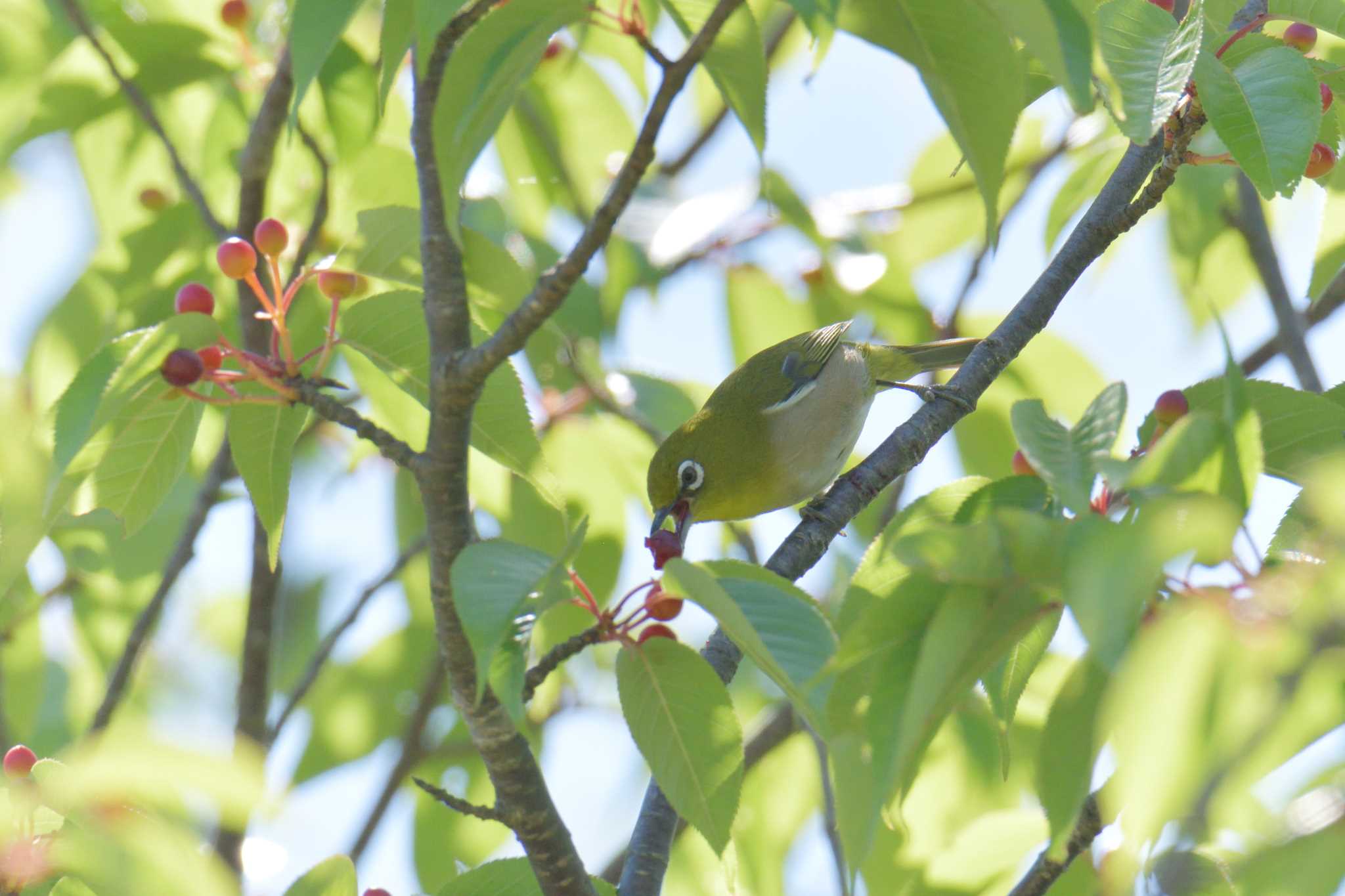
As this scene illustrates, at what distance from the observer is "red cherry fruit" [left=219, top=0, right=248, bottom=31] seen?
15.2 feet

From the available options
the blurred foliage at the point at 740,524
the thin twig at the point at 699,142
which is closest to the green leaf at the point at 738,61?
the blurred foliage at the point at 740,524

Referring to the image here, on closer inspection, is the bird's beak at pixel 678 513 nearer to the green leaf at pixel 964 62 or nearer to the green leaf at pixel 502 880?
A: the green leaf at pixel 502 880

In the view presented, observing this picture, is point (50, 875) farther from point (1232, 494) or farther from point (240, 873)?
point (240, 873)

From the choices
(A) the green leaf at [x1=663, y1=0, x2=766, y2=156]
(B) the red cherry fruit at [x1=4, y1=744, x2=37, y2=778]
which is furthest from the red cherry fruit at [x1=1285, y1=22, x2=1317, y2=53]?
(B) the red cherry fruit at [x1=4, y1=744, x2=37, y2=778]

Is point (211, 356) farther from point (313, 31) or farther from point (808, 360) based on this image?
point (808, 360)

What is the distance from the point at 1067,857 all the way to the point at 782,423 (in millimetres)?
3057

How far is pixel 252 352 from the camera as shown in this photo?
10.0ft

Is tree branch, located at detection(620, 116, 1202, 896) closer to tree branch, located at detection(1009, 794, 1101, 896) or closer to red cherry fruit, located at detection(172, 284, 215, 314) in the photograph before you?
tree branch, located at detection(1009, 794, 1101, 896)

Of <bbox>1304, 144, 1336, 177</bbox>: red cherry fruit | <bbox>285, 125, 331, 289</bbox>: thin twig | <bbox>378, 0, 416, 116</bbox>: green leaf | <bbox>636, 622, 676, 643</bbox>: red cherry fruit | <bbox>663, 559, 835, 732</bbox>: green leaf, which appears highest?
<bbox>285, 125, 331, 289</bbox>: thin twig

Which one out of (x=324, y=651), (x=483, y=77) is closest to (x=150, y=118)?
(x=324, y=651)

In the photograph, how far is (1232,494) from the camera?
1679 mm

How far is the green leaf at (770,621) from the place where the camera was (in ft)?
6.19

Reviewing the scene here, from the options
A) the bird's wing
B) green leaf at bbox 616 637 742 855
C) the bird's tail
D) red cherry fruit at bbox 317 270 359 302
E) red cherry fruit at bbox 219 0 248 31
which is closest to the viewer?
green leaf at bbox 616 637 742 855

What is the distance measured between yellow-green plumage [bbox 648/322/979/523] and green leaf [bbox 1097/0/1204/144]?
306 cm
